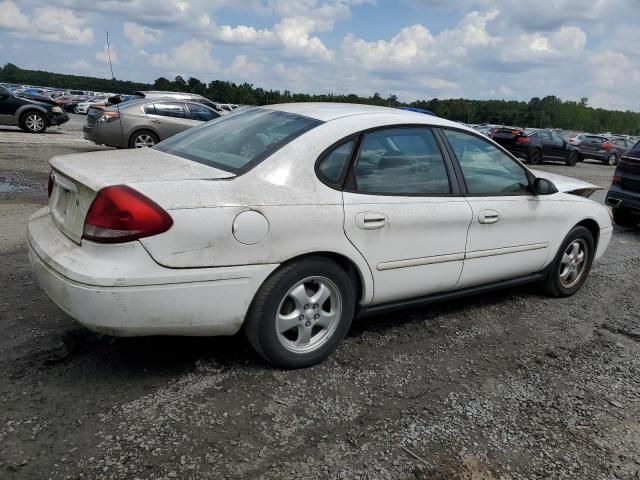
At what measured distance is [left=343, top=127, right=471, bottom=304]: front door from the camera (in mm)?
3295

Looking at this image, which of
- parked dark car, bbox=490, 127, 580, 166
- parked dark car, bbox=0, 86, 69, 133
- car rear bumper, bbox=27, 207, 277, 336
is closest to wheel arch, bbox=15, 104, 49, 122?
parked dark car, bbox=0, 86, 69, 133

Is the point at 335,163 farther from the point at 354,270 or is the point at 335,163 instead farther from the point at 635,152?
the point at 635,152

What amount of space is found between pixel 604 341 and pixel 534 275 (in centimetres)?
75

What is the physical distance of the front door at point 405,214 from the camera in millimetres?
3295

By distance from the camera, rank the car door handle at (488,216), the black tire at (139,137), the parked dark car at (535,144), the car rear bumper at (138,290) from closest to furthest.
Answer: the car rear bumper at (138,290) < the car door handle at (488,216) < the black tire at (139,137) < the parked dark car at (535,144)

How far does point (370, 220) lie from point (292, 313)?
72 centimetres

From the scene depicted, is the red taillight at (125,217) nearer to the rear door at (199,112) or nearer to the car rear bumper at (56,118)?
the rear door at (199,112)

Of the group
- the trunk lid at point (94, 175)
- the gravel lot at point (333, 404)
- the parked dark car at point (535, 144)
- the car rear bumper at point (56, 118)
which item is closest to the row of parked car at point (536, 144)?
the parked dark car at point (535, 144)

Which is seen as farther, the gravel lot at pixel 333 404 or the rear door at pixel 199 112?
the rear door at pixel 199 112

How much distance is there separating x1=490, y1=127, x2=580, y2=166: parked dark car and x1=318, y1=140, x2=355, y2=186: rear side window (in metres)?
19.8

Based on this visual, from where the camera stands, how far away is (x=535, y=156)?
883 inches

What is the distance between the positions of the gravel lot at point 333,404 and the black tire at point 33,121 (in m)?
15.7

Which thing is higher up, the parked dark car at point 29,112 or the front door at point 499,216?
the front door at point 499,216

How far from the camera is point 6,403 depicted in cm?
267
